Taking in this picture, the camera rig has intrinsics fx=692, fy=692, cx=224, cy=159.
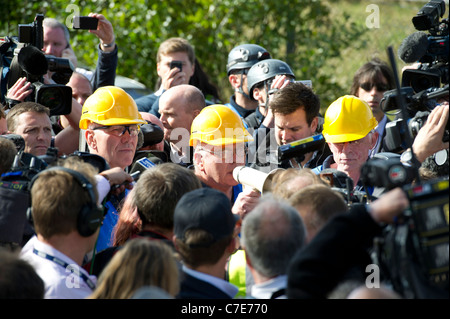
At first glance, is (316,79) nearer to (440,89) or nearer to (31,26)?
(31,26)

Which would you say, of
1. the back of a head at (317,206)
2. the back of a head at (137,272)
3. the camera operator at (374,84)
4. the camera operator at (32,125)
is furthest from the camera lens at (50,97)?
the camera operator at (374,84)

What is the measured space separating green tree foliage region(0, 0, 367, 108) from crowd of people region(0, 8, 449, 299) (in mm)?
3244

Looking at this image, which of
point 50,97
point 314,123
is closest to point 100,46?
point 50,97

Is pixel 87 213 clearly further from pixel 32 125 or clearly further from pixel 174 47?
pixel 174 47

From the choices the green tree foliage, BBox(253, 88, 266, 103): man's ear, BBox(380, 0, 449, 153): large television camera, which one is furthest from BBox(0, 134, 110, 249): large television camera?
the green tree foliage

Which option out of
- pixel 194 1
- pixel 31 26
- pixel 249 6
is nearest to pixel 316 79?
pixel 249 6

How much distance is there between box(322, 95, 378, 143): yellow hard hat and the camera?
5.07 meters

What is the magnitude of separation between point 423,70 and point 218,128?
5.06 feet

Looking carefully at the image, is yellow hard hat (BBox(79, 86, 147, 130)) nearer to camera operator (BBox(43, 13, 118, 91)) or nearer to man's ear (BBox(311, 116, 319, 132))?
camera operator (BBox(43, 13, 118, 91))

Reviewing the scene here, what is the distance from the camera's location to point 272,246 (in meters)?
2.88

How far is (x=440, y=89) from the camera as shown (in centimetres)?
388

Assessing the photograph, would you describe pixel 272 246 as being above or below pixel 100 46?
below

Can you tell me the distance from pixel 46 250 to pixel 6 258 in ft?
2.03
